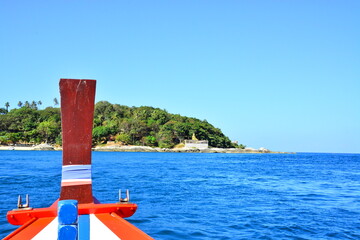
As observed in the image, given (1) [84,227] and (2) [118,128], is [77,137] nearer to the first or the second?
(1) [84,227]

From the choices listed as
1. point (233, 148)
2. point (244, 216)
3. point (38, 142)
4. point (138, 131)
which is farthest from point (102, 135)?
point (244, 216)

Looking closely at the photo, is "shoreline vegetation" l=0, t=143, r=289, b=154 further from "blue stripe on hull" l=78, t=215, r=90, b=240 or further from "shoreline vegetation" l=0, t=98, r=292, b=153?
"blue stripe on hull" l=78, t=215, r=90, b=240

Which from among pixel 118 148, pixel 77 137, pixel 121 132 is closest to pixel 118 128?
pixel 121 132

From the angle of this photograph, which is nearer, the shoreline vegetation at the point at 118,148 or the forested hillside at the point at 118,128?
the shoreline vegetation at the point at 118,148

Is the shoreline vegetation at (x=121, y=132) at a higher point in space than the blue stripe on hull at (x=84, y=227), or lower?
higher

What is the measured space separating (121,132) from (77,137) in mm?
115956

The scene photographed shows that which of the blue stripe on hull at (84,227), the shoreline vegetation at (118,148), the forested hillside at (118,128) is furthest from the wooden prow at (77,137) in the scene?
the forested hillside at (118,128)

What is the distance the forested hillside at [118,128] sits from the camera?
109 meters

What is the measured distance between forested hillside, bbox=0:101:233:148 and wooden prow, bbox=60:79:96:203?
10580 cm

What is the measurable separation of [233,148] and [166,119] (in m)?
32.0

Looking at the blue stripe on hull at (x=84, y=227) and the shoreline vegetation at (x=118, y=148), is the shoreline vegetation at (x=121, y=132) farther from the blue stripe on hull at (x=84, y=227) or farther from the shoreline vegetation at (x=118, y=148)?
the blue stripe on hull at (x=84, y=227)

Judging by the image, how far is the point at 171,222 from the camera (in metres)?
11.5

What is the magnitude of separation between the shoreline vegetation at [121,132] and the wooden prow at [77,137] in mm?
102407

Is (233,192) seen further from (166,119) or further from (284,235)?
(166,119)
